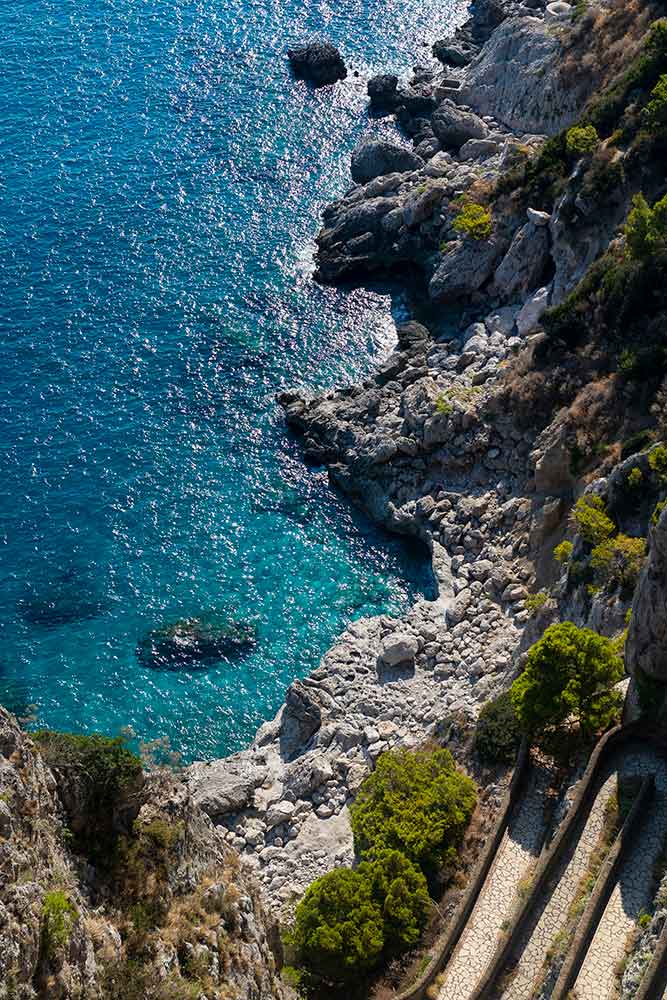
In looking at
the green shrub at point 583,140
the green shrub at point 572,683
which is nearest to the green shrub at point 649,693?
the green shrub at point 572,683

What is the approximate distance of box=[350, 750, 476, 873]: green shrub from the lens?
51906 millimetres

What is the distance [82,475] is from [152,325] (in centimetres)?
1735

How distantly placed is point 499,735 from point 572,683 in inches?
231

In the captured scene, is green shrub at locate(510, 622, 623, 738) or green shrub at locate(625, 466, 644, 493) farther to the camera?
green shrub at locate(625, 466, 644, 493)

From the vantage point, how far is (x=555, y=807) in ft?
168

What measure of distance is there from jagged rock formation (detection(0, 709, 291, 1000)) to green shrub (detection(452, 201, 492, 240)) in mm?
58107

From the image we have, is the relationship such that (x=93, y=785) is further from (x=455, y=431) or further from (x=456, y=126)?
(x=456, y=126)

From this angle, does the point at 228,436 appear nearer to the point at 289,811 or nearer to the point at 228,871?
the point at 289,811

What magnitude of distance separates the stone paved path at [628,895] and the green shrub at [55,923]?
68.9 feet

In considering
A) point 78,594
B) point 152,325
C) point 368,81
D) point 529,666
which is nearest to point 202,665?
point 78,594

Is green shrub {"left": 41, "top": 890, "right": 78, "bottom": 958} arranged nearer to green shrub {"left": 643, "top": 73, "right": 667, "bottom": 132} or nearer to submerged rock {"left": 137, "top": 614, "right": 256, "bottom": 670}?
submerged rock {"left": 137, "top": 614, "right": 256, "bottom": 670}

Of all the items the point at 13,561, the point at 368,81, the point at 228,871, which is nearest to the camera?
the point at 228,871

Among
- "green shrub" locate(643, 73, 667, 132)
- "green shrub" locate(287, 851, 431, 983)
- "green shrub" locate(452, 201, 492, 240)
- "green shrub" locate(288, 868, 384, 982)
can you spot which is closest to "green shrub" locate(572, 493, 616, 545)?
"green shrub" locate(287, 851, 431, 983)

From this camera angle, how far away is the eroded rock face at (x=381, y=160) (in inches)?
4112
